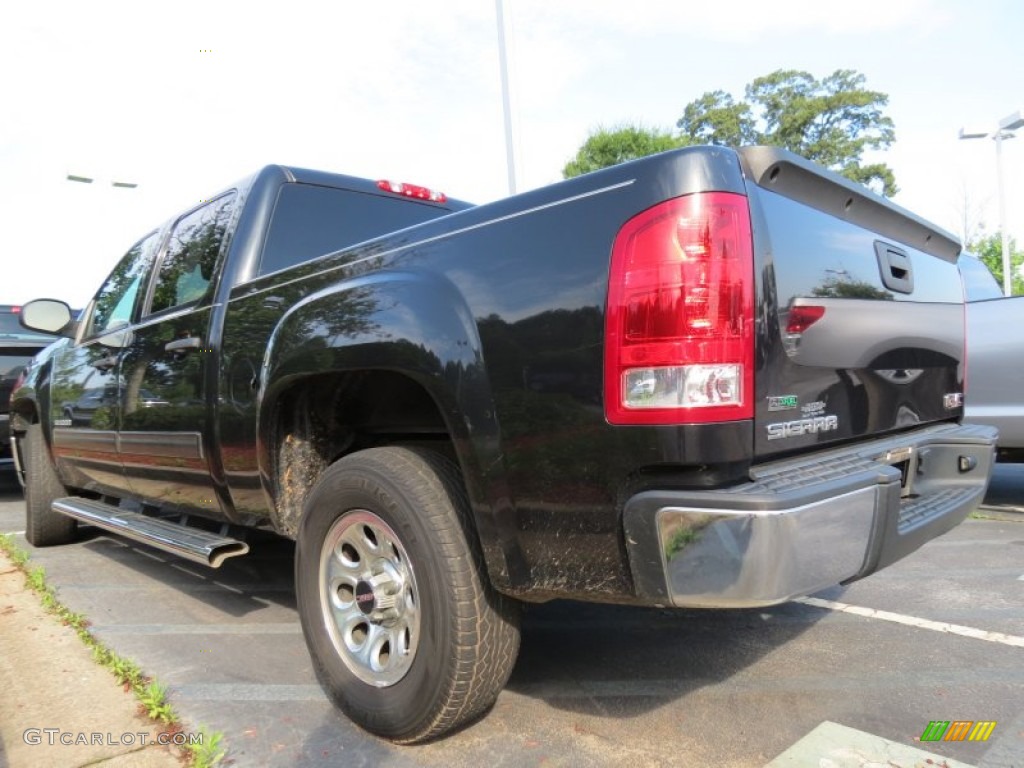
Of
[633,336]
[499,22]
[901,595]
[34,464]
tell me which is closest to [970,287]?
[901,595]

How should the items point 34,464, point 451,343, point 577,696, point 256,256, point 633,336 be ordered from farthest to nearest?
point 34,464 → point 256,256 → point 577,696 → point 451,343 → point 633,336

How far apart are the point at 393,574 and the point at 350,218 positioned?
2058 mm

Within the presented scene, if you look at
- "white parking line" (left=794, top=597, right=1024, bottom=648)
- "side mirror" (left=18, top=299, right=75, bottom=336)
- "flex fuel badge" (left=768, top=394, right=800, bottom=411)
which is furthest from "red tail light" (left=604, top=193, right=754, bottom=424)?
"side mirror" (left=18, top=299, right=75, bottom=336)

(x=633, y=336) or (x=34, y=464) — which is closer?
(x=633, y=336)

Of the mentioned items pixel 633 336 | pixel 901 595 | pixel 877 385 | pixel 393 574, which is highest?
pixel 633 336

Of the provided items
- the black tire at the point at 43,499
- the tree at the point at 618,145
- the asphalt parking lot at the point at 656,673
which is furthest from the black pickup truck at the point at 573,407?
the tree at the point at 618,145

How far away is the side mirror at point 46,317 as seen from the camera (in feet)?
15.8

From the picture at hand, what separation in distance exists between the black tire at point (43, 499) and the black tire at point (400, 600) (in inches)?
141

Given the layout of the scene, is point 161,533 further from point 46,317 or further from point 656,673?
point 656,673

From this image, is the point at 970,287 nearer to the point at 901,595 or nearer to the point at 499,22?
the point at 901,595

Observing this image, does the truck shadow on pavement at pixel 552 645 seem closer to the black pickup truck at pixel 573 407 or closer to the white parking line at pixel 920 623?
the white parking line at pixel 920 623

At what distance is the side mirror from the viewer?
4.80 m

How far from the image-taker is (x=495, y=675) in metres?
2.28

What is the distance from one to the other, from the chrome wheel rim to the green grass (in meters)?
0.50
